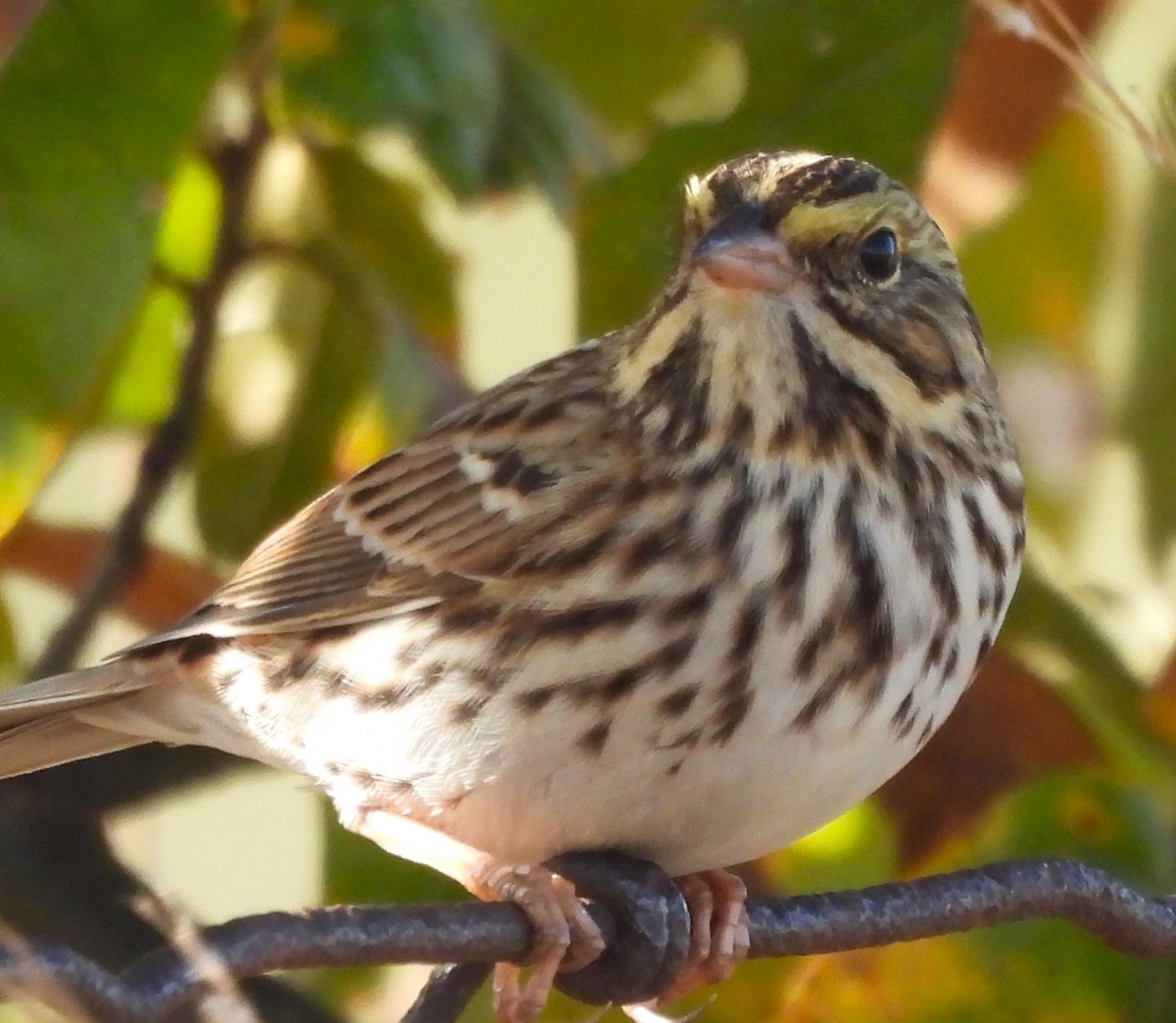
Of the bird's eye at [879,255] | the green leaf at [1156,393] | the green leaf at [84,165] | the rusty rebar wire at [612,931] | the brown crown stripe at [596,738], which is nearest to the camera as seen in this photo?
the rusty rebar wire at [612,931]

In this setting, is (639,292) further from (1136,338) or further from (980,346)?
(1136,338)

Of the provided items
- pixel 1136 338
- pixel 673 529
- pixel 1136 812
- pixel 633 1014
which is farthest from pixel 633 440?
pixel 1136 338

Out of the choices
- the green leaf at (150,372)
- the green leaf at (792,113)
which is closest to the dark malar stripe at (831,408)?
the green leaf at (792,113)

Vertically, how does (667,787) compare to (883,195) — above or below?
below

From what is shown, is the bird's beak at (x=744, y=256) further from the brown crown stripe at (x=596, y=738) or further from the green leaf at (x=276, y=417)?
the green leaf at (x=276, y=417)

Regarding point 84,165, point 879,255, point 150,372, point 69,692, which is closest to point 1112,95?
point 879,255
